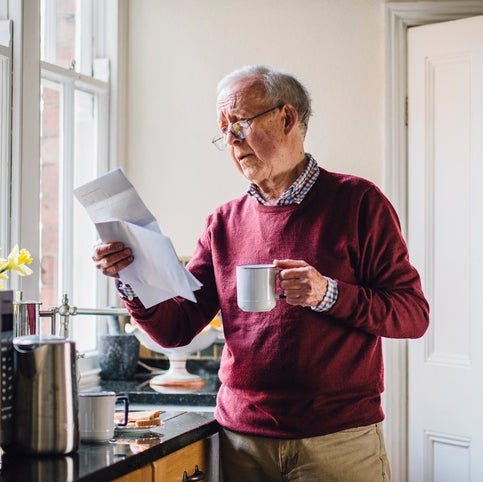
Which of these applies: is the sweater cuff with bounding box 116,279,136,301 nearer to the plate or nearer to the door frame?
the plate

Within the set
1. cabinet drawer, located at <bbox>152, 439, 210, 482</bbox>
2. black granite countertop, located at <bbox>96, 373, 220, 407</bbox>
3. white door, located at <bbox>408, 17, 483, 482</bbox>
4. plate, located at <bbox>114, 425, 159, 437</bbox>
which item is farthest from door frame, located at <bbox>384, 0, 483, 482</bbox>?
plate, located at <bbox>114, 425, 159, 437</bbox>

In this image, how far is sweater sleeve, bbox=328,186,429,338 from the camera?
1896mm

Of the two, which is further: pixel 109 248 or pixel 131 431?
pixel 131 431

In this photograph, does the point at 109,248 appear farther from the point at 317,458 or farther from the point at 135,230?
the point at 317,458

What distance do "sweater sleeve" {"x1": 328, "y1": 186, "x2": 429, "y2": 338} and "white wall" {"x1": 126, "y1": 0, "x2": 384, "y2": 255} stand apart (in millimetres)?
1291

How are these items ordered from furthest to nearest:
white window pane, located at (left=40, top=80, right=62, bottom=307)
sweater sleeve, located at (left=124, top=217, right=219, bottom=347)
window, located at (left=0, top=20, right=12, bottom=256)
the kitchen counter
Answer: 1. white window pane, located at (left=40, top=80, right=62, bottom=307)
2. the kitchen counter
3. window, located at (left=0, top=20, right=12, bottom=256)
4. sweater sleeve, located at (left=124, top=217, right=219, bottom=347)

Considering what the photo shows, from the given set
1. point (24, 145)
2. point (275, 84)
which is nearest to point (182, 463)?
point (275, 84)

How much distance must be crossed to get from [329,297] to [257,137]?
1.43ft

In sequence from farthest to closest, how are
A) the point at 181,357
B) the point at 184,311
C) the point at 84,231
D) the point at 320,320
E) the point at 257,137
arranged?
the point at 84,231, the point at 181,357, the point at 184,311, the point at 257,137, the point at 320,320

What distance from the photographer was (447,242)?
3191 millimetres

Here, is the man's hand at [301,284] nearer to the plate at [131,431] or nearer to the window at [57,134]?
the plate at [131,431]

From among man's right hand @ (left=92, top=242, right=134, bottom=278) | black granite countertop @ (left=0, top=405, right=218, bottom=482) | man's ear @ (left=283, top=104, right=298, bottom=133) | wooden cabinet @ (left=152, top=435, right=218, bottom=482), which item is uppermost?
man's ear @ (left=283, top=104, right=298, bottom=133)

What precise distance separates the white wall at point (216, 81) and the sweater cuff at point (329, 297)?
1484 mm

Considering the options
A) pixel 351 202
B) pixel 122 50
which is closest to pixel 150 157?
pixel 122 50
